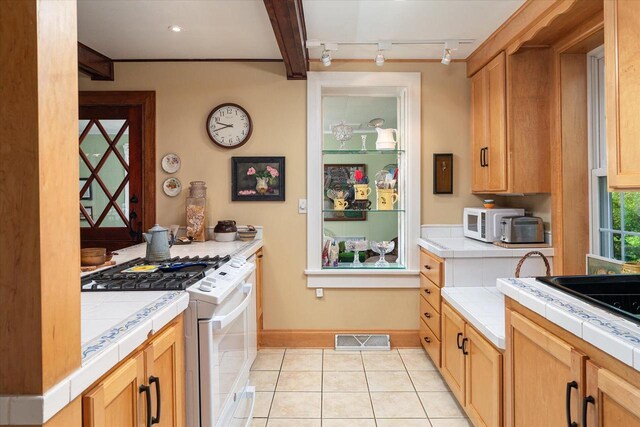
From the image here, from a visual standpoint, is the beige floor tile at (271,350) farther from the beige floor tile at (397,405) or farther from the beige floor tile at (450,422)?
the beige floor tile at (450,422)

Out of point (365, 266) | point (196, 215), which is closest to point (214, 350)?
point (196, 215)

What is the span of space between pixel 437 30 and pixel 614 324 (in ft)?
7.47

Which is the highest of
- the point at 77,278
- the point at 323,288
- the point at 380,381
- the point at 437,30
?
the point at 437,30

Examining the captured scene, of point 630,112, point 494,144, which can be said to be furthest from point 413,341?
point 630,112

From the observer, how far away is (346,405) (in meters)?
2.35

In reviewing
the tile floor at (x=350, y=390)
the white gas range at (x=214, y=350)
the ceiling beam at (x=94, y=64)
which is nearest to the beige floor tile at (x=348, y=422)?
the tile floor at (x=350, y=390)

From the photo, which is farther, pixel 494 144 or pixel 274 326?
pixel 274 326

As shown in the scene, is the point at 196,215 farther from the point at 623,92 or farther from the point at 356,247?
the point at 623,92

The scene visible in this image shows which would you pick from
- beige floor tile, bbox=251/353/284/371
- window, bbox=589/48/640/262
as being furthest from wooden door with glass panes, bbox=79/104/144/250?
window, bbox=589/48/640/262

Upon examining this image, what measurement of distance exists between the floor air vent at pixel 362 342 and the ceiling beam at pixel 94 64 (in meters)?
2.87

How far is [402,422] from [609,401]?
1.40 meters

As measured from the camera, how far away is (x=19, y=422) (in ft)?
2.36

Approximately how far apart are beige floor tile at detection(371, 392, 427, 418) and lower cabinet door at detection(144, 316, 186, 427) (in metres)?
1.28

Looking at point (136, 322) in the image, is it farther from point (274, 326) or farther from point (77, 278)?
point (274, 326)
